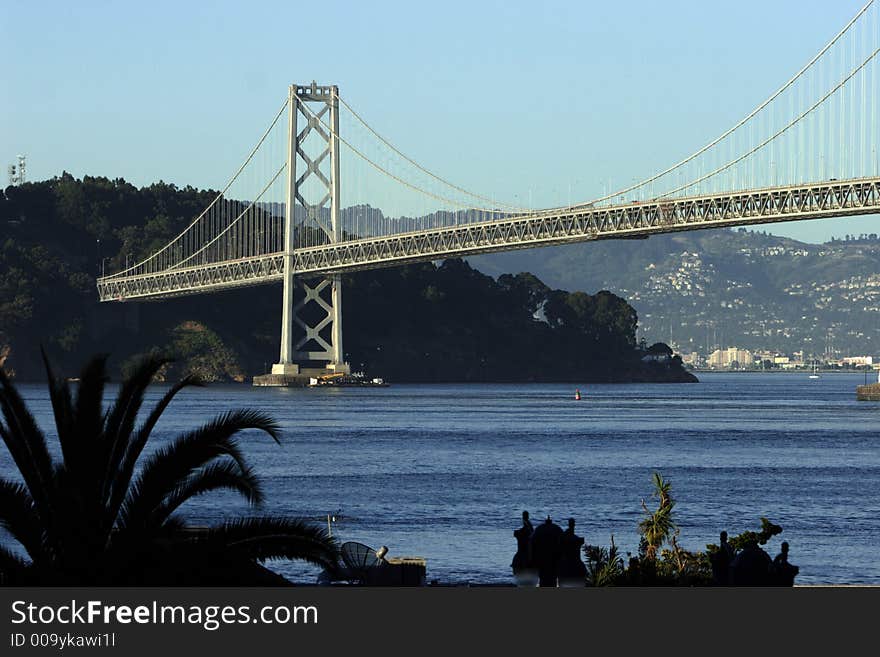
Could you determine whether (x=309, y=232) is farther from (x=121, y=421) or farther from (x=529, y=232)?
(x=121, y=421)

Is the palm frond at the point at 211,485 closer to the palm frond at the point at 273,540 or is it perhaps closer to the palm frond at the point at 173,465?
the palm frond at the point at 173,465

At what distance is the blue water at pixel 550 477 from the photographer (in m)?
27.9

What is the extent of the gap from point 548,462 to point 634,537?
701 inches

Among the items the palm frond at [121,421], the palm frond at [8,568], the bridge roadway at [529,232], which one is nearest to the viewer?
the palm frond at [8,568]

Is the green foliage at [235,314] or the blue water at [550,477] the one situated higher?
the green foliage at [235,314]

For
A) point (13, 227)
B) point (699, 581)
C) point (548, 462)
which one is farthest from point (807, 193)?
point (13, 227)

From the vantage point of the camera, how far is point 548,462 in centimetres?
4578

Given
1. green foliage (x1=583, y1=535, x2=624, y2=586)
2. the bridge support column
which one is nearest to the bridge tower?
the bridge support column

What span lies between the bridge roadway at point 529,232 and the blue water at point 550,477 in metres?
7.93

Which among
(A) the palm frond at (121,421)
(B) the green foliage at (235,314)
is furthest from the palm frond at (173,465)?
(B) the green foliage at (235,314)

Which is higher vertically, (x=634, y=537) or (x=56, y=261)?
(x=56, y=261)

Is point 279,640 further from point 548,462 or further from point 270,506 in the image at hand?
point 548,462

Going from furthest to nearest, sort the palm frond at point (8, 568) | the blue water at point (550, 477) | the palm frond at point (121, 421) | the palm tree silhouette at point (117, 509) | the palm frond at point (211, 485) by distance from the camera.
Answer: the blue water at point (550, 477)
the palm frond at point (211, 485)
the palm frond at point (121, 421)
the palm tree silhouette at point (117, 509)
the palm frond at point (8, 568)

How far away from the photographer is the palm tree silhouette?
1301 centimetres
